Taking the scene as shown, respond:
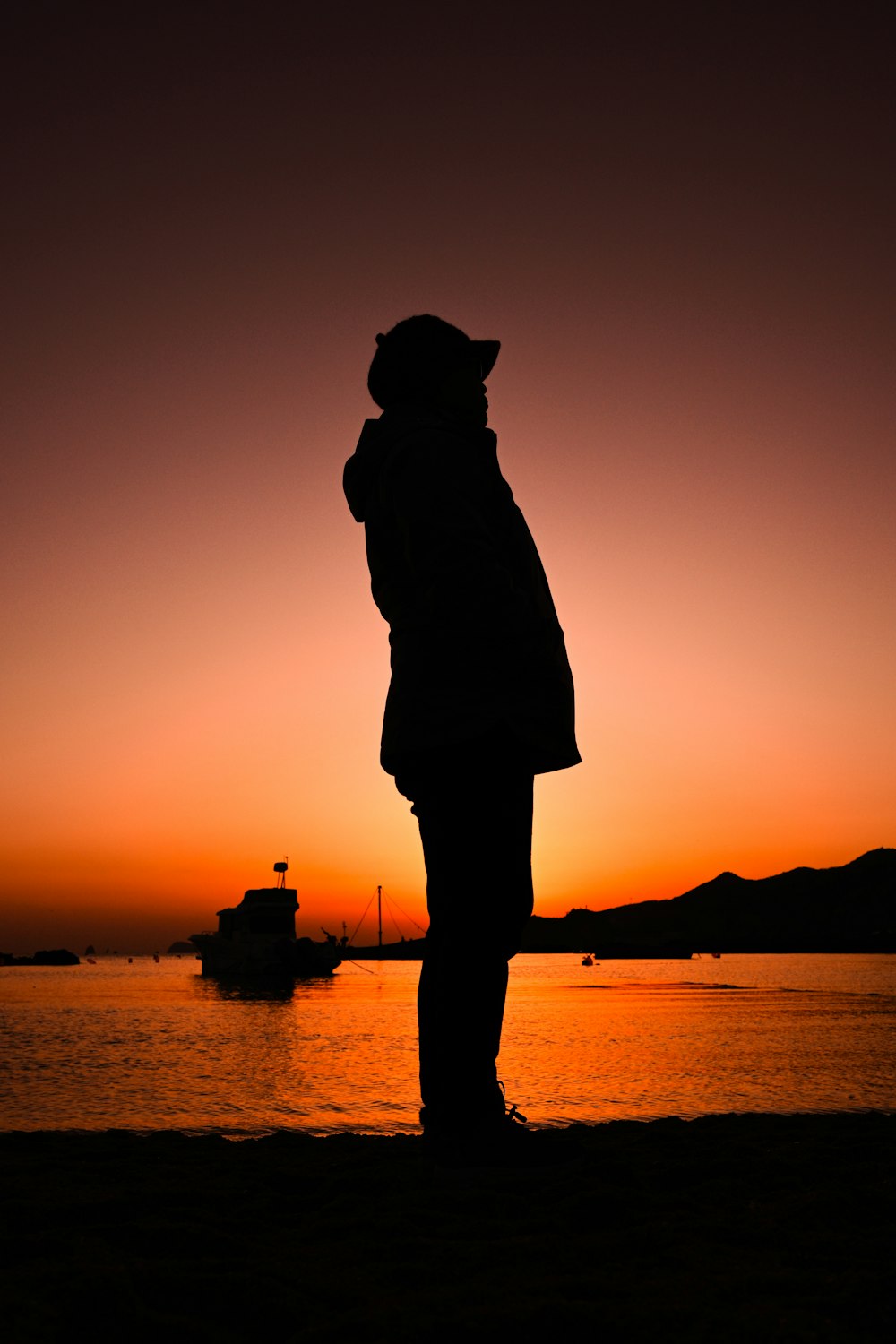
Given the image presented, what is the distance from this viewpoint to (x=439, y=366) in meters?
3.23

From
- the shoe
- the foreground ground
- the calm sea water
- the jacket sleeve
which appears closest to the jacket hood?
the jacket sleeve

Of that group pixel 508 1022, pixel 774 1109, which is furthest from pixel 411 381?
pixel 508 1022

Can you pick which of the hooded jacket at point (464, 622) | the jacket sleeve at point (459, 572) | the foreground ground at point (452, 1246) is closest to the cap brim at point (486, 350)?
the hooded jacket at point (464, 622)

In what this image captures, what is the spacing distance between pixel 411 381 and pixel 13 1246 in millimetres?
2674

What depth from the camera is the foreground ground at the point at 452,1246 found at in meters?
1.57

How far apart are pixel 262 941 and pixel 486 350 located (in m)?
49.2

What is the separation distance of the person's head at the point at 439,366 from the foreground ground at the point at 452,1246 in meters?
2.32

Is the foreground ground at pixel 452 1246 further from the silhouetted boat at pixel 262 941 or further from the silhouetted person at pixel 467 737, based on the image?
the silhouetted boat at pixel 262 941

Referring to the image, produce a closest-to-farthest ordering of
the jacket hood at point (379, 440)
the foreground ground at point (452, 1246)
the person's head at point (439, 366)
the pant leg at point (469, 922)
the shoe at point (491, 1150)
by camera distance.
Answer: the foreground ground at point (452, 1246)
the shoe at point (491, 1150)
the pant leg at point (469, 922)
the jacket hood at point (379, 440)
the person's head at point (439, 366)

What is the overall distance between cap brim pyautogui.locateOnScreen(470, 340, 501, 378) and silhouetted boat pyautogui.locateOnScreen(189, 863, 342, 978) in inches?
1829

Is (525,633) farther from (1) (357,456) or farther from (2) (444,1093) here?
(2) (444,1093)

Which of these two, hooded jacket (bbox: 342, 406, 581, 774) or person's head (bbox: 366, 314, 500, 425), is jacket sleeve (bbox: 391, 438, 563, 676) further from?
person's head (bbox: 366, 314, 500, 425)

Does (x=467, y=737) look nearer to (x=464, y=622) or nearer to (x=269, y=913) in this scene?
(x=464, y=622)

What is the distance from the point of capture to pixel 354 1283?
1.79 meters
